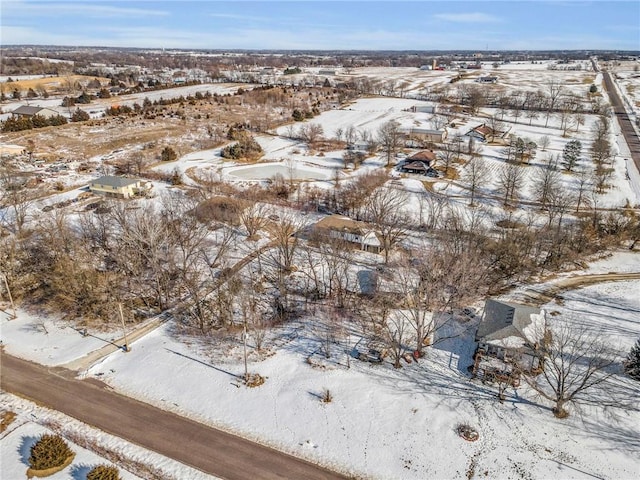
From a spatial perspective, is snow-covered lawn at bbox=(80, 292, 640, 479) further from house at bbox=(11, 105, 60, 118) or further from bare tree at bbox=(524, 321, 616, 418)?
house at bbox=(11, 105, 60, 118)

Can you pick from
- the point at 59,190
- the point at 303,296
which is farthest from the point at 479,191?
the point at 59,190

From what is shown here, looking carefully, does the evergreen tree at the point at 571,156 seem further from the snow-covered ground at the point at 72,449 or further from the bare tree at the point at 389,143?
the snow-covered ground at the point at 72,449

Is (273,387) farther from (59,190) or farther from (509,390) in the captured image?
(59,190)

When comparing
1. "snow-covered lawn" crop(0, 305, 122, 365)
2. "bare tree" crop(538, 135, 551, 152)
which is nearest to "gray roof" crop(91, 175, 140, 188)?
"snow-covered lawn" crop(0, 305, 122, 365)

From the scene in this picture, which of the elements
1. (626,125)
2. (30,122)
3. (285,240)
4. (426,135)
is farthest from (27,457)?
(626,125)

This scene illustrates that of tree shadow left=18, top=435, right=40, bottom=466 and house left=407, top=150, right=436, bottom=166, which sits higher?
house left=407, top=150, right=436, bottom=166

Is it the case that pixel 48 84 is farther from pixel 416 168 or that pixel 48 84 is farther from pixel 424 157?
pixel 416 168
